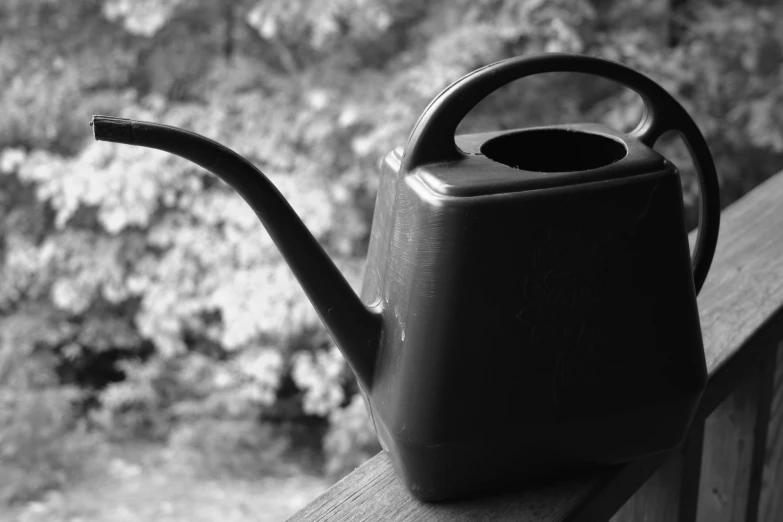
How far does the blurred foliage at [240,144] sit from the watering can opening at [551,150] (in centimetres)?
206

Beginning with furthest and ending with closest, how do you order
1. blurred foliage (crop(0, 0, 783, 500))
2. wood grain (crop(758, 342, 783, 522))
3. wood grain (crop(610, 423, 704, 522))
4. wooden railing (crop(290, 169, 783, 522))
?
blurred foliage (crop(0, 0, 783, 500))
wood grain (crop(758, 342, 783, 522))
wood grain (crop(610, 423, 704, 522))
wooden railing (crop(290, 169, 783, 522))

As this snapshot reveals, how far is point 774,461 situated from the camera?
814 mm

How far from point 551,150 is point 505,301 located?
175 millimetres

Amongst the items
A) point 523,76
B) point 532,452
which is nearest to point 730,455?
point 532,452

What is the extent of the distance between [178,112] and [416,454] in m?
2.84


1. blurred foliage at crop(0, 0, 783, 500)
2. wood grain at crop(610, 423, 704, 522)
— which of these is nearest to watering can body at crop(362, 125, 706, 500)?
wood grain at crop(610, 423, 704, 522)

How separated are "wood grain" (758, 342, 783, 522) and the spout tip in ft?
2.18

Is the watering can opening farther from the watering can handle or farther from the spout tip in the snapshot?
the spout tip

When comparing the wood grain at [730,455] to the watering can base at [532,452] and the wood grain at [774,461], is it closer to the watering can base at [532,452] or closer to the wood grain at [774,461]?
the wood grain at [774,461]

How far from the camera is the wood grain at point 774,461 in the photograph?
0.79 m

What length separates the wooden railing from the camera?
0.49m

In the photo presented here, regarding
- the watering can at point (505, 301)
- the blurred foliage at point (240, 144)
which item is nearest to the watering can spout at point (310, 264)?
the watering can at point (505, 301)

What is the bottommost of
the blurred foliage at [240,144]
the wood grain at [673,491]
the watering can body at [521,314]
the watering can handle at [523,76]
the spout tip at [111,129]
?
the blurred foliage at [240,144]

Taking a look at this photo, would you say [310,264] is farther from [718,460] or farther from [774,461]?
[774,461]
